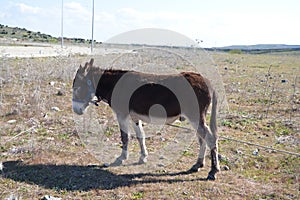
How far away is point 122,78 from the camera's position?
693cm

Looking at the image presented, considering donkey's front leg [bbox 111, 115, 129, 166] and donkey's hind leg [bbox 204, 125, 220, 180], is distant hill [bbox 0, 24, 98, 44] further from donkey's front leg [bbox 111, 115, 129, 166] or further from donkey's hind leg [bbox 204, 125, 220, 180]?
donkey's hind leg [bbox 204, 125, 220, 180]

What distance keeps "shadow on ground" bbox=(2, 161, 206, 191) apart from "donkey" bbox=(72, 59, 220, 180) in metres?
0.66

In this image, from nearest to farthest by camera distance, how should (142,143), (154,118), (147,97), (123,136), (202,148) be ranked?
(147,97) → (154,118) → (202,148) → (123,136) → (142,143)

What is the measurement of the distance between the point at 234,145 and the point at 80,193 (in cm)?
457

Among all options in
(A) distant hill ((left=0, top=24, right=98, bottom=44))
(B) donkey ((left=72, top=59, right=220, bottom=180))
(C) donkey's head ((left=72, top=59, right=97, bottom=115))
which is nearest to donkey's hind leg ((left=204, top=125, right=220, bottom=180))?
(B) donkey ((left=72, top=59, right=220, bottom=180))

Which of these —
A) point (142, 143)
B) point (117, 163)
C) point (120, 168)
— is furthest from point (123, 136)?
point (120, 168)

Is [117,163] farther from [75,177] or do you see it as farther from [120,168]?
[75,177]

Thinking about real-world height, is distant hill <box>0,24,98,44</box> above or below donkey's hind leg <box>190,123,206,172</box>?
above

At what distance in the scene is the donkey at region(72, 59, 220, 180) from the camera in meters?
6.32

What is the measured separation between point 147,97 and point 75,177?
2200 millimetres

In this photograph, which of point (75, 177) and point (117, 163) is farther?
point (117, 163)

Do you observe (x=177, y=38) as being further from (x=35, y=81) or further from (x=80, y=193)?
(x=35, y=81)

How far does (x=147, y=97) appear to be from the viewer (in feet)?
21.4

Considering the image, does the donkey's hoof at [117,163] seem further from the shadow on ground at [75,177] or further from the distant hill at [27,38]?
the distant hill at [27,38]
